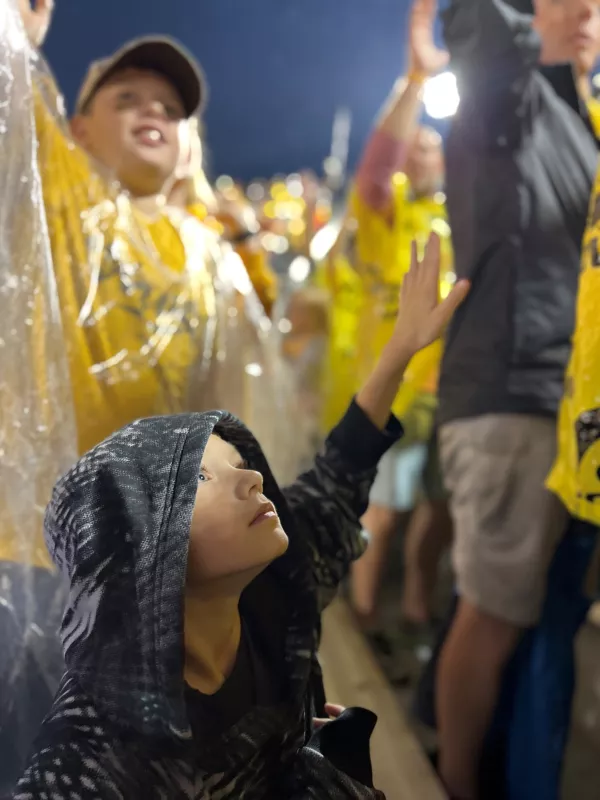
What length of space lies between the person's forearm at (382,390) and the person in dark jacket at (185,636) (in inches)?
4.4

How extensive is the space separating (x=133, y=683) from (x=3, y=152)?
1.47 feet

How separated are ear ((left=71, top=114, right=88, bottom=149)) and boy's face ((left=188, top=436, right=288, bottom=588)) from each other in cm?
50

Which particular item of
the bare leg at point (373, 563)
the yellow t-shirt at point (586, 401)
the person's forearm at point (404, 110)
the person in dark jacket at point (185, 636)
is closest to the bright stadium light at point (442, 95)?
the person's forearm at point (404, 110)

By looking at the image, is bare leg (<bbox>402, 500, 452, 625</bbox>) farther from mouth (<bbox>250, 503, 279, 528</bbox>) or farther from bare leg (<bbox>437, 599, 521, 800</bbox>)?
mouth (<bbox>250, 503, 279, 528</bbox>)

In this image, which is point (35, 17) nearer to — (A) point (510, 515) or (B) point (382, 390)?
(B) point (382, 390)

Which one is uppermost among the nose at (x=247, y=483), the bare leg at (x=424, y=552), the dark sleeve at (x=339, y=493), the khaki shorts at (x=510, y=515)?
the nose at (x=247, y=483)

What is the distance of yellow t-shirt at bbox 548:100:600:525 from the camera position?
578 mm

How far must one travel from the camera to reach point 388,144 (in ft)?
3.27

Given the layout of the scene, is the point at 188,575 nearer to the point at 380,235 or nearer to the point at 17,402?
the point at 17,402

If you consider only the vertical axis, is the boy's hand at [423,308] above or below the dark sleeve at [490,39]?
below

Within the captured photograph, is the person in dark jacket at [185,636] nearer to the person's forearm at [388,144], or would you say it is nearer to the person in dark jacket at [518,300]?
the person in dark jacket at [518,300]

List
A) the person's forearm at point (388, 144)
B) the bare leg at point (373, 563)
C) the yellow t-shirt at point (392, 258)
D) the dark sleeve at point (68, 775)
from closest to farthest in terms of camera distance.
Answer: the dark sleeve at point (68, 775) → the person's forearm at point (388, 144) → the yellow t-shirt at point (392, 258) → the bare leg at point (373, 563)

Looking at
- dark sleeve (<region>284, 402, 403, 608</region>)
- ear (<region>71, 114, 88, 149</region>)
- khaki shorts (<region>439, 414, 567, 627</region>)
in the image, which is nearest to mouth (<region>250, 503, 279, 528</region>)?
dark sleeve (<region>284, 402, 403, 608</region>)

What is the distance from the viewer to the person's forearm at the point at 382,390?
22.5 inches
